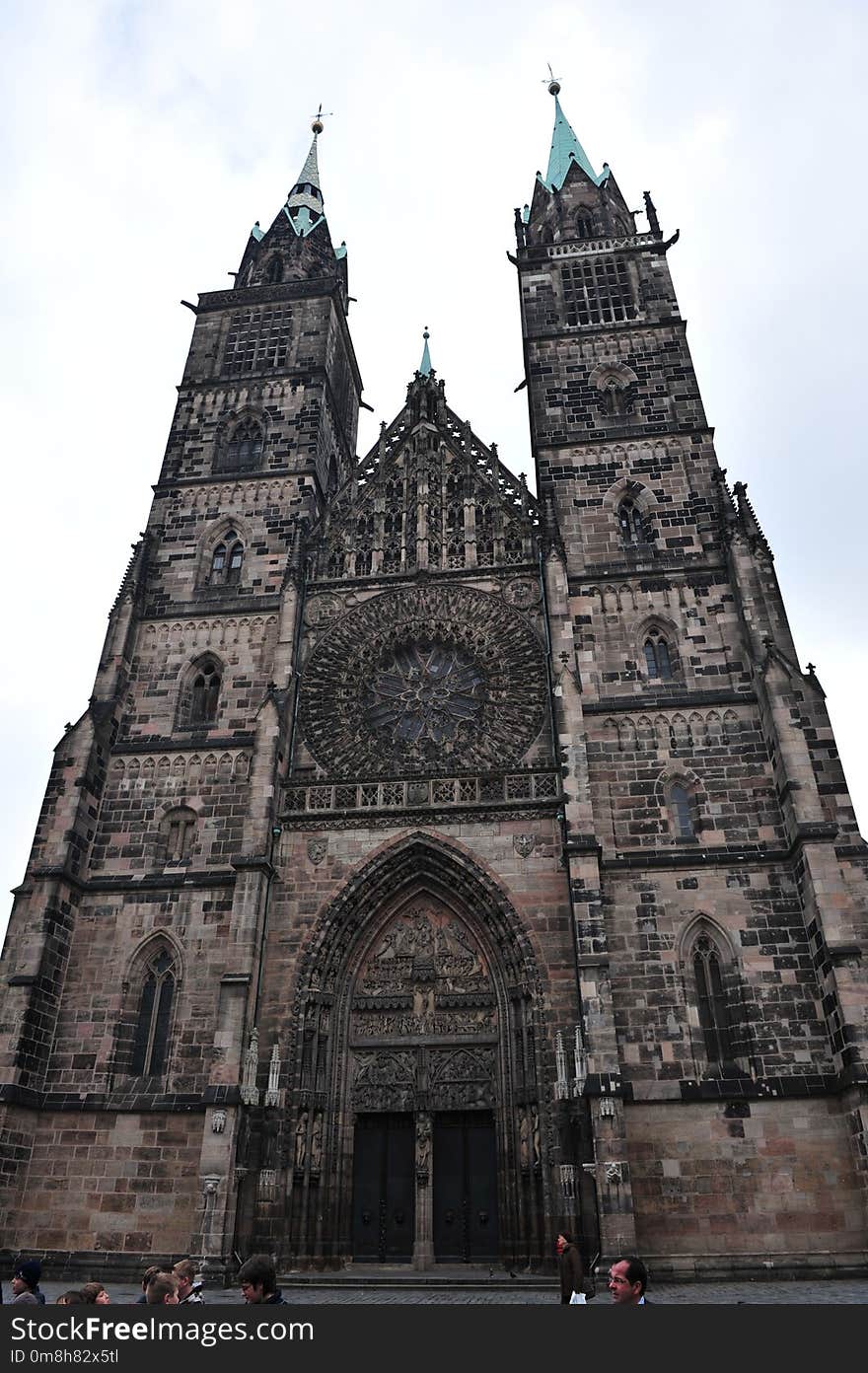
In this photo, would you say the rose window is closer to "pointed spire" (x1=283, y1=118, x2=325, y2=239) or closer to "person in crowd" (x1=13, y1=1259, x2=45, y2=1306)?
"person in crowd" (x1=13, y1=1259, x2=45, y2=1306)

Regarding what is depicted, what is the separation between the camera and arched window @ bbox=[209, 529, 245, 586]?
23.8 metres

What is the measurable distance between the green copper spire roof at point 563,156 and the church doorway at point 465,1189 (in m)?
28.9

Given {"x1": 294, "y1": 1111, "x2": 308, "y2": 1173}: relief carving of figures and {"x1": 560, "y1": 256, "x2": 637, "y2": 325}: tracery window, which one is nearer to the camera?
{"x1": 294, "y1": 1111, "x2": 308, "y2": 1173}: relief carving of figures

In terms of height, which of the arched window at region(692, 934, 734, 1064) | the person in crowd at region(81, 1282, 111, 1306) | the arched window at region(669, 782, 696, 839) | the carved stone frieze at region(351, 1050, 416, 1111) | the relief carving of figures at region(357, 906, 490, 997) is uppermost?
the arched window at region(669, 782, 696, 839)

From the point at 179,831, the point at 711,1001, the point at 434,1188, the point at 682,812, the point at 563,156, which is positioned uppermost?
the point at 563,156

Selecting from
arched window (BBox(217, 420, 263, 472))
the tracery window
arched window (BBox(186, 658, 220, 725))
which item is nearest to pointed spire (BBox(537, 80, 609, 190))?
the tracery window

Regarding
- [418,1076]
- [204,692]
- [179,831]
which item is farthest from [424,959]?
[204,692]

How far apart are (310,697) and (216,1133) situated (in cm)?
914

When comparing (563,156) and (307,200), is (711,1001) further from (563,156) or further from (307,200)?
(307,200)

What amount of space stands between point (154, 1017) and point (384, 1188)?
5.32 metres

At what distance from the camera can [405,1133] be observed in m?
16.9

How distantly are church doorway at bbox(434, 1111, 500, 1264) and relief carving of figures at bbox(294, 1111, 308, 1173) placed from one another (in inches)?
92.0

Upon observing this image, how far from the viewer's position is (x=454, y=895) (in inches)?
715

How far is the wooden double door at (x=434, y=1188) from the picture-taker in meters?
15.9
